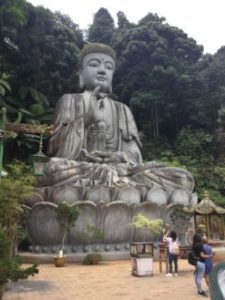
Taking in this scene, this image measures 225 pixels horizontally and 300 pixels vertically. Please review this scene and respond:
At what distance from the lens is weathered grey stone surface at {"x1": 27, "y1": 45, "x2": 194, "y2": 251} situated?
1035cm

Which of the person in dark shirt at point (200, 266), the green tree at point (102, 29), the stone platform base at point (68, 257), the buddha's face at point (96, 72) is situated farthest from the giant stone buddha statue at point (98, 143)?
the green tree at point (102, 29)

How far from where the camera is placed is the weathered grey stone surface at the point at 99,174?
10.4m

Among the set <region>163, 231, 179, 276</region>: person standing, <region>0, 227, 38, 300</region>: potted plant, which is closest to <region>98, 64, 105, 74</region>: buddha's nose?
<region>163, 231, 179, 276</region>: person standing

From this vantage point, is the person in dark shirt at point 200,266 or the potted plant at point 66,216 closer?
the person in dark shirt at point 200,266

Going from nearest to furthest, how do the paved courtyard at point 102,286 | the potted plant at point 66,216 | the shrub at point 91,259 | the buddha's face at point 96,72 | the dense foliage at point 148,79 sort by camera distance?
the paved courtyard at point 102,286 → the shrub at point 91,259 → the potted plant at point 66,216 → the buddha's face at point 96,72 → the dense foliage at point 148,79

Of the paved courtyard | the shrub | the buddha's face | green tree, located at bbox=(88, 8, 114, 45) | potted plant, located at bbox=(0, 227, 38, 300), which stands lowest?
the paved courtyard

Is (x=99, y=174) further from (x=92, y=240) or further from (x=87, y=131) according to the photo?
(x=87, y=131)

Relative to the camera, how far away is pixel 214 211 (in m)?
9.95

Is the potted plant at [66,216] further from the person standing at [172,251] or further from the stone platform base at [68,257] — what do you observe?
the person standing at [172,251]

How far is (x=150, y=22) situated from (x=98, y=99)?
41.0 feet

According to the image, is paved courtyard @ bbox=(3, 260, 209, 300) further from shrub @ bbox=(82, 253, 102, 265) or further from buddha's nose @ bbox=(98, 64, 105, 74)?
buddha's nose @ bbox=(98, 64, 105, 74)

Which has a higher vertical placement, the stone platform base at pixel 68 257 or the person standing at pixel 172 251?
the person standing at pixel 172 251

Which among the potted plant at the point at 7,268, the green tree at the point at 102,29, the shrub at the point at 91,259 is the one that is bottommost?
the shrub at the point at 91,259

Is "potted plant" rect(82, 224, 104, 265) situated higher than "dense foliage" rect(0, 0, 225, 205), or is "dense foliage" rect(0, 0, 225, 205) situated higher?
"dense foliage" rect(0, 0, 225, 205)
